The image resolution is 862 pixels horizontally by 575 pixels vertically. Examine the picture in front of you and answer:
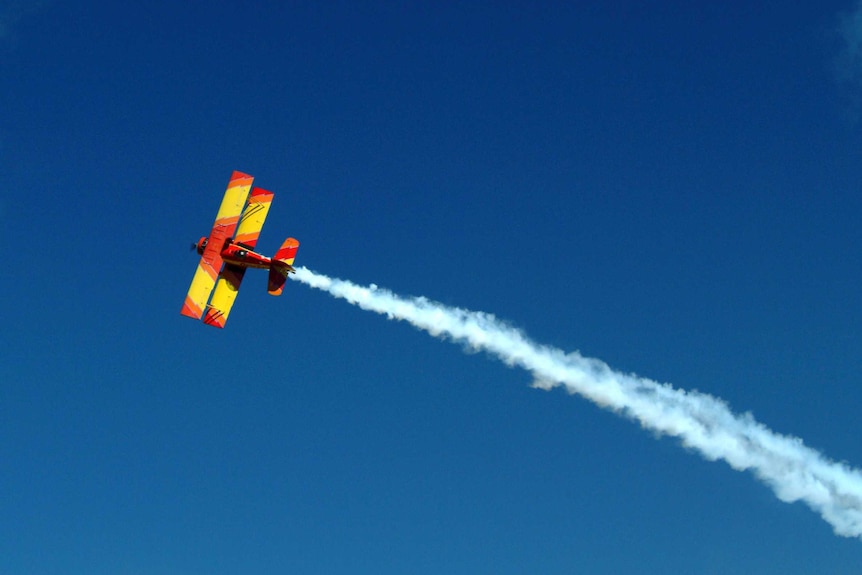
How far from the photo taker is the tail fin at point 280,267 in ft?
298

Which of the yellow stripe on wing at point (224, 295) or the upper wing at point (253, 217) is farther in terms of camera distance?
the upper wing at point (253, 217)

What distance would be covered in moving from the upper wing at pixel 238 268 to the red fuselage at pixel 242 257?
72 centimetres

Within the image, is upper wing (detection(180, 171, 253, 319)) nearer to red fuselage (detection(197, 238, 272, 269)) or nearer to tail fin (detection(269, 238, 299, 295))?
red fuselage (detection(197, 238, 272, 269))

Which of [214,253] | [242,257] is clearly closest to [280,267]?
[242,257]

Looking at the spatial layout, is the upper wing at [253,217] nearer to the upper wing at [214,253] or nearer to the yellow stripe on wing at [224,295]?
the upper wing at [214,253]

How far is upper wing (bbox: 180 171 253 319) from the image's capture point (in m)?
91.7

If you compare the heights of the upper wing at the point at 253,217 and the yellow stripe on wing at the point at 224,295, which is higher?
the upper wing at the point at 253,217

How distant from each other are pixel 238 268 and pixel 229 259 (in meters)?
1.32

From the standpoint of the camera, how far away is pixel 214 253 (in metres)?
92.5

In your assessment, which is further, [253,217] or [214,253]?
[253,217]

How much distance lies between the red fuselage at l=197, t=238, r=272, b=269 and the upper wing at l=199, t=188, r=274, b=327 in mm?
724

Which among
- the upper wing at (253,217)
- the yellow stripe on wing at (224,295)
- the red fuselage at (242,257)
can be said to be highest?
the upper wing at (253,217)

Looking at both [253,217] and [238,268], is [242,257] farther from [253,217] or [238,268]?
[253,217]

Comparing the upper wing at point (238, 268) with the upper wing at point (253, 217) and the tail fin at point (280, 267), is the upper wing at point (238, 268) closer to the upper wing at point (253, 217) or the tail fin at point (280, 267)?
the upper wing at point (253, 217)
